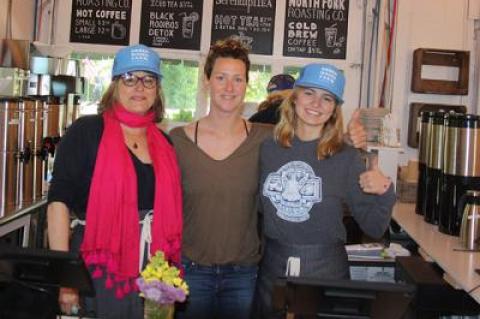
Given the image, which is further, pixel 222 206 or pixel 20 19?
pixel 20 19

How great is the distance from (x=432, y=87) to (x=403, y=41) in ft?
1.43

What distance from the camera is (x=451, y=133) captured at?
2857 mm

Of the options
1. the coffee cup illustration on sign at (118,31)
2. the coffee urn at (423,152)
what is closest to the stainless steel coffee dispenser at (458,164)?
the coffee urn at (423,152)

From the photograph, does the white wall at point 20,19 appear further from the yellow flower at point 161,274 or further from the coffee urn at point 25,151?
the yellow flower at point 161,274

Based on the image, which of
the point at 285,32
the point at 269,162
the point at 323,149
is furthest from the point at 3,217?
the point at 285,32

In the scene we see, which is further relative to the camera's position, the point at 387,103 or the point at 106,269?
the point at 387,103

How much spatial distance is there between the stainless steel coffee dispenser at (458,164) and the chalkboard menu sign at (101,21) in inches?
117

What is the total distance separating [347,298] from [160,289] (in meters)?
0.42

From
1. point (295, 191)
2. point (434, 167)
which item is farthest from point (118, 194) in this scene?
point (434, 167)

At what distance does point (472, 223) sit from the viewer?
2652 mm

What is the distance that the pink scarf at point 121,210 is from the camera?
6.69 ft

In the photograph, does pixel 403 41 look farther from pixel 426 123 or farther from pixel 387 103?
pixel 426 123

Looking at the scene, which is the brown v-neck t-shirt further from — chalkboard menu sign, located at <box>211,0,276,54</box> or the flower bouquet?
chalkboard menu sign, located at <box>211,0,276,54</box>

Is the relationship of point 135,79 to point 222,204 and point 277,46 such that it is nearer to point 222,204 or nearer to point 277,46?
point 222,204
